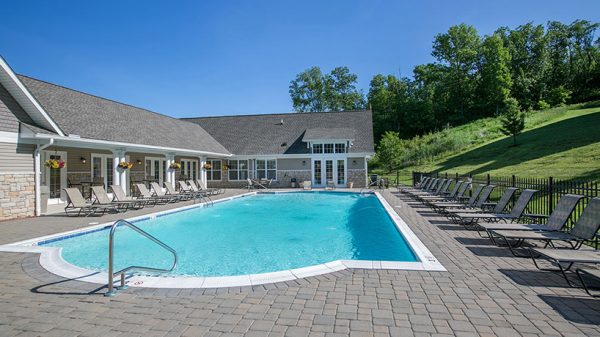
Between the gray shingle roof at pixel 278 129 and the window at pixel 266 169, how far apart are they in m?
0.92

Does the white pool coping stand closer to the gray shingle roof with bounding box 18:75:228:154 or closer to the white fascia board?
the white fascia board

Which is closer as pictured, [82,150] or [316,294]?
[316,294]

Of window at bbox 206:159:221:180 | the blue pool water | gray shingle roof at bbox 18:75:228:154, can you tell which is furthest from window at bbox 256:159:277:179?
the blue pool water

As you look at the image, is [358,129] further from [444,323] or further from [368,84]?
[368,84]

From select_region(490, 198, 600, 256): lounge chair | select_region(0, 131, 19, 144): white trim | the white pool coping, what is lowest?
the white pool coping

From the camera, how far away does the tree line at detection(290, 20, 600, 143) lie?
48.0 metres

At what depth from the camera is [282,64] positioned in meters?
28.3

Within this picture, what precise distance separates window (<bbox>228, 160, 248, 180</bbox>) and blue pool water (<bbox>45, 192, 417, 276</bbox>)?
12.2 meters

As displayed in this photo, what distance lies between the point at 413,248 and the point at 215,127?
25615 millimetres

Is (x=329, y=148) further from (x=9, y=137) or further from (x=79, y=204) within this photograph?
(x=9, y=137)

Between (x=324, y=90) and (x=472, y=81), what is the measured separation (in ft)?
75.0

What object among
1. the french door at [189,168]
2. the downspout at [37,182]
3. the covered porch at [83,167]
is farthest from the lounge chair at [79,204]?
the french door at [189,168]

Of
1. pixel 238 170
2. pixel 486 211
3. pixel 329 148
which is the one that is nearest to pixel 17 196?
pixel 486 211

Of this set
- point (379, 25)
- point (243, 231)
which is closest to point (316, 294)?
point (243, 231)
